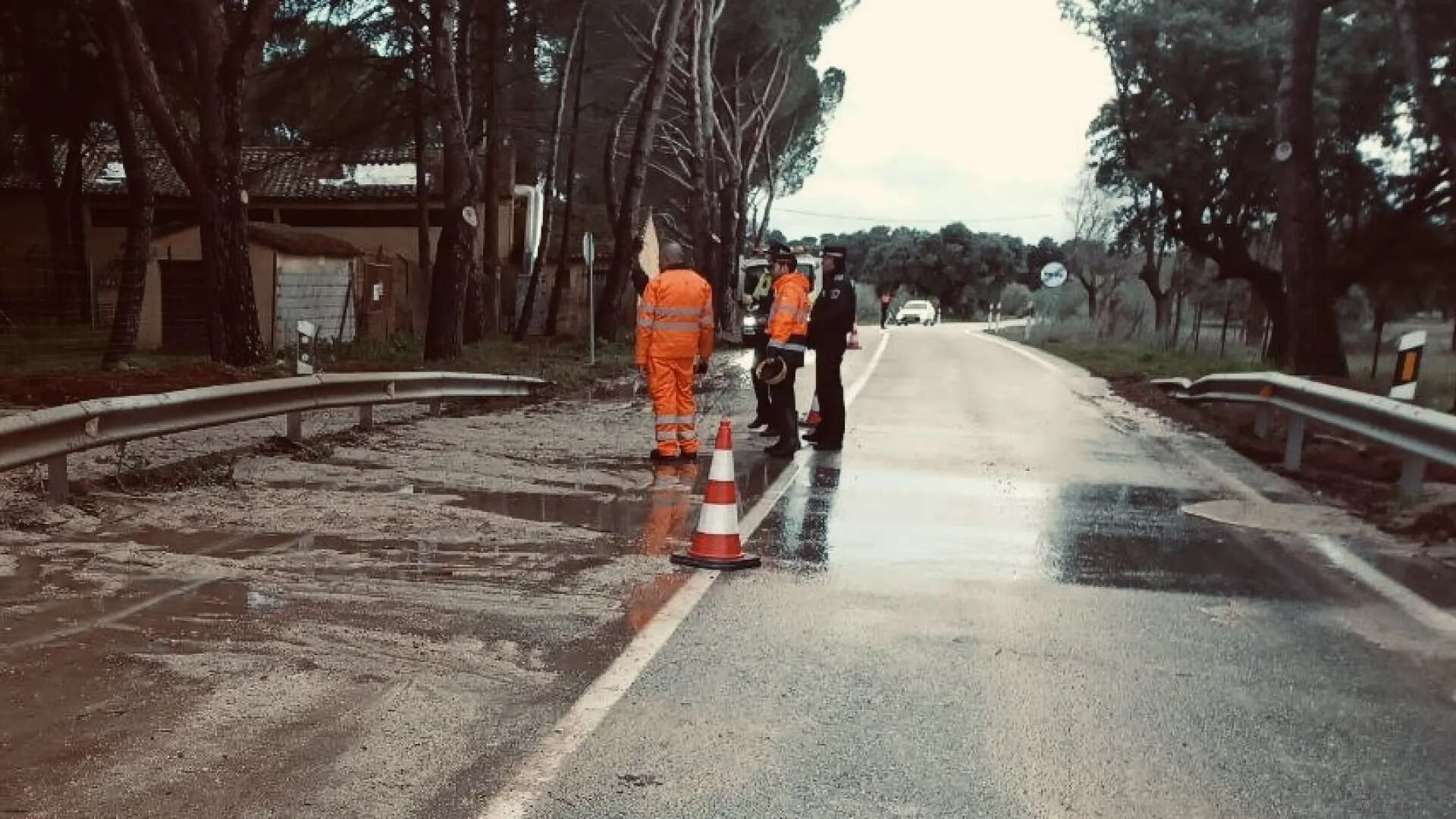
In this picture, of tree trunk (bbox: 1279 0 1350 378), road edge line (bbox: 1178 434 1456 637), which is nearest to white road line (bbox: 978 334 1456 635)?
road edge line (bbox: 1178 434 1456 637)

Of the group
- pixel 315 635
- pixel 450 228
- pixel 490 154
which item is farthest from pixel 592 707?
pixel 490 154

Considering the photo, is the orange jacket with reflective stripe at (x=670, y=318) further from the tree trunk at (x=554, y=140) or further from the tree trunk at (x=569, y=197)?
the tree trunk at (x=569, y=197)

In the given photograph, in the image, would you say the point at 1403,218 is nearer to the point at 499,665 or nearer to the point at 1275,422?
the point at 1275,422

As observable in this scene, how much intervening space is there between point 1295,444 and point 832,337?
162 inches

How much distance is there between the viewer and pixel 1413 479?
29.1ft

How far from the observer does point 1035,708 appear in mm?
4504

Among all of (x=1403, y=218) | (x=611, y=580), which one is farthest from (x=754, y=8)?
(x=611, y=580)

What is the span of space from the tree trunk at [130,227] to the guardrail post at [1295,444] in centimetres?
1460

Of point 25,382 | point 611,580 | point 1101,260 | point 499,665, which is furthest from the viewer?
point 1101,260

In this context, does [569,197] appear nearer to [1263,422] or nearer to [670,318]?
[1263,422]

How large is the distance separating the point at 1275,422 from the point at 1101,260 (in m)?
49.5

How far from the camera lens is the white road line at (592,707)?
3.62 meters

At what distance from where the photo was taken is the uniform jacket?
11.6 meters

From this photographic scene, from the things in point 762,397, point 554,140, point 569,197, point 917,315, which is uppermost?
point 554,140
